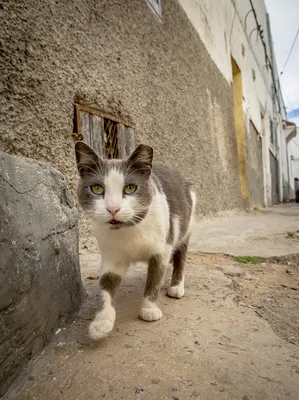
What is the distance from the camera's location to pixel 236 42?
864cm

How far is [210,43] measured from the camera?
6102 millimetres

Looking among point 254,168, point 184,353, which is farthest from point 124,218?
point 254,168

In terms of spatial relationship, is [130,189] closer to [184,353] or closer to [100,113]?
[184,353]

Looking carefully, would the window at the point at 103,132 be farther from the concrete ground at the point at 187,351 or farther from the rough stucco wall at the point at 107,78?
the concrete ground at the point at 187,351

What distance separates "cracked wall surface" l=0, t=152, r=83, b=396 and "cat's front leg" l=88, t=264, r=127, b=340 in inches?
5.1

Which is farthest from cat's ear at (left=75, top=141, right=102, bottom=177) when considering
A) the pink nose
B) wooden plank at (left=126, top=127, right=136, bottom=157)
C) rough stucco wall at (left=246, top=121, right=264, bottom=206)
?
rough stucco wall at (left=246, top=121, right=264, bottom=206)

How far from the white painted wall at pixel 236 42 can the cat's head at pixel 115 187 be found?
171 inches

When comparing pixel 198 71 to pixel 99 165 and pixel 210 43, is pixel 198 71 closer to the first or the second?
pixel 210 43

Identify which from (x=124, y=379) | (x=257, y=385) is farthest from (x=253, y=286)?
(x=124, y=379)

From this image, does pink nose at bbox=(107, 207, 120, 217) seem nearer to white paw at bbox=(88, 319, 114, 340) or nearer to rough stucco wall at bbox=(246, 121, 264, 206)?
white paw at bbox=(88, 319, 114, 340)

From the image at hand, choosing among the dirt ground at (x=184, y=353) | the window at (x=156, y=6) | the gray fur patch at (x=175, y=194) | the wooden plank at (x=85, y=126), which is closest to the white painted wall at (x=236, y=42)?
the window at (x=156, y=6)

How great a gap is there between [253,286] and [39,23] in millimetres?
2329

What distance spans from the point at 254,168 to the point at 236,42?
13.0ft

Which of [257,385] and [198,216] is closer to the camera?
[257,385]
